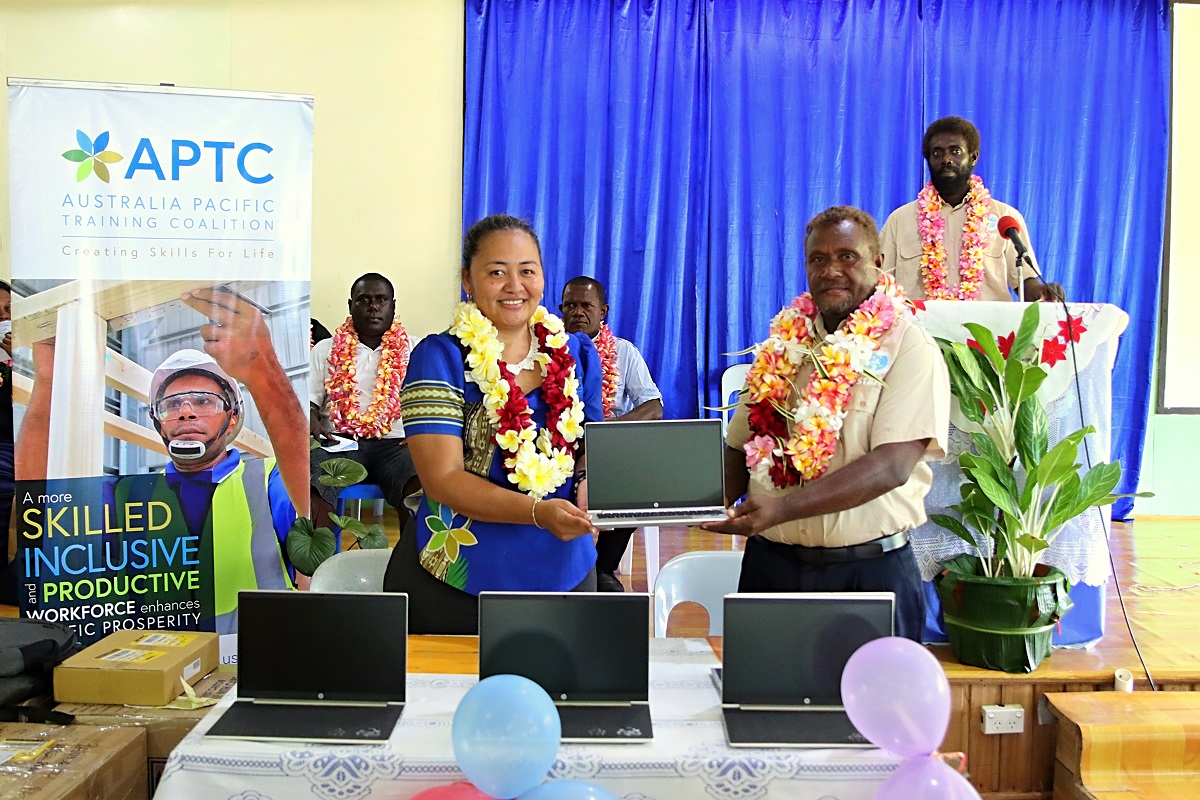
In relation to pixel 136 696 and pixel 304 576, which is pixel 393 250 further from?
pixel 136 696

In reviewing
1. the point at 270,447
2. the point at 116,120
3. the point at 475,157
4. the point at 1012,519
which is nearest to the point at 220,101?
the point at 116,120

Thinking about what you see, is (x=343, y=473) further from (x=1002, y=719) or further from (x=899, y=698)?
(x=899, y=698)

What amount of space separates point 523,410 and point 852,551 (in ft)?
2.50

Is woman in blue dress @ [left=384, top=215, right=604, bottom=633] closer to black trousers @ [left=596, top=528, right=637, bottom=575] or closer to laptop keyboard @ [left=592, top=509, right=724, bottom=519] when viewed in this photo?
laptop keyboard @ [left=592, top=509, right=724, bottom=519]

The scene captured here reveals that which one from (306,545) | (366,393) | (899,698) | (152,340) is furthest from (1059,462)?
(366,393)

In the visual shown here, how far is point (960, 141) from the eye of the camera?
3.64 m

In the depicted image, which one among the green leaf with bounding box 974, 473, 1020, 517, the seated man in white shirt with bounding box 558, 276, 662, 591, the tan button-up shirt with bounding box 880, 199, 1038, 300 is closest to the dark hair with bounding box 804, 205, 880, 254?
the green leaf with bounding box 974, 473, 1020, 517

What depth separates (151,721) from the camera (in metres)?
1.75

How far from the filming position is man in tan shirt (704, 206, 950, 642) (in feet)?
6.46

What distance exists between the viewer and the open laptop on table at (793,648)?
4.97 feet

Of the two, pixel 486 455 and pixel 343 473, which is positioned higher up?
pixel 486 455

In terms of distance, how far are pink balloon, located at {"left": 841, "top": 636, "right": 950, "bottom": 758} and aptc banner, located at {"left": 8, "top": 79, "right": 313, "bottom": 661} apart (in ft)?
7.29

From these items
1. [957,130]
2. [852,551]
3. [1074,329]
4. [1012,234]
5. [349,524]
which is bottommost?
[349,524]

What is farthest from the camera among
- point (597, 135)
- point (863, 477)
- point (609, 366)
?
point (597, 135)
